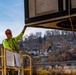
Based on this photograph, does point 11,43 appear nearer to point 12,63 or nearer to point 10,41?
point 10,41

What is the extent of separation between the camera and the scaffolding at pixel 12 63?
8070 mm

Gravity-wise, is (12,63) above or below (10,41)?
below

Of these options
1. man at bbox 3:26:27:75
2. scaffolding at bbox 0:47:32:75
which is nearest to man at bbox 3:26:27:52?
man at bbox 3:26:27:75

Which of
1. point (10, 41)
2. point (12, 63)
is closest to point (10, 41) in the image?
point (10, 41)

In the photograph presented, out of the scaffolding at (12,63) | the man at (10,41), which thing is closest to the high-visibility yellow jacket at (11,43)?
the man at (10,41)

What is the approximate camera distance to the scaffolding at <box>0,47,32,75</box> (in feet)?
26.5

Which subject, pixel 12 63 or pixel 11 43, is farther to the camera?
pixel 11 43

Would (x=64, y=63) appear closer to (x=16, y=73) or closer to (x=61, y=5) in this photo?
(x=16, y=73)

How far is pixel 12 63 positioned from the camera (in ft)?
27.9

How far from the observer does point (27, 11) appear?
25.1ft

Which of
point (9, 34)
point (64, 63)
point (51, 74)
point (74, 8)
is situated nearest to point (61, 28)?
point (9, 34)

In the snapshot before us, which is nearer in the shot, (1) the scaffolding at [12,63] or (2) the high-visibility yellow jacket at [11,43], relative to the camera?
(1) the scaffolding at [12,63]

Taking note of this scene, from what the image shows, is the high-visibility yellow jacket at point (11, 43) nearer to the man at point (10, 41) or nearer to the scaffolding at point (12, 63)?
the man at point (10, 41)

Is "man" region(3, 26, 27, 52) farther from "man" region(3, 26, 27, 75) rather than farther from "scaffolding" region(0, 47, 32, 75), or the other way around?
"scaffolding" region(0, 47, 32, 75)
